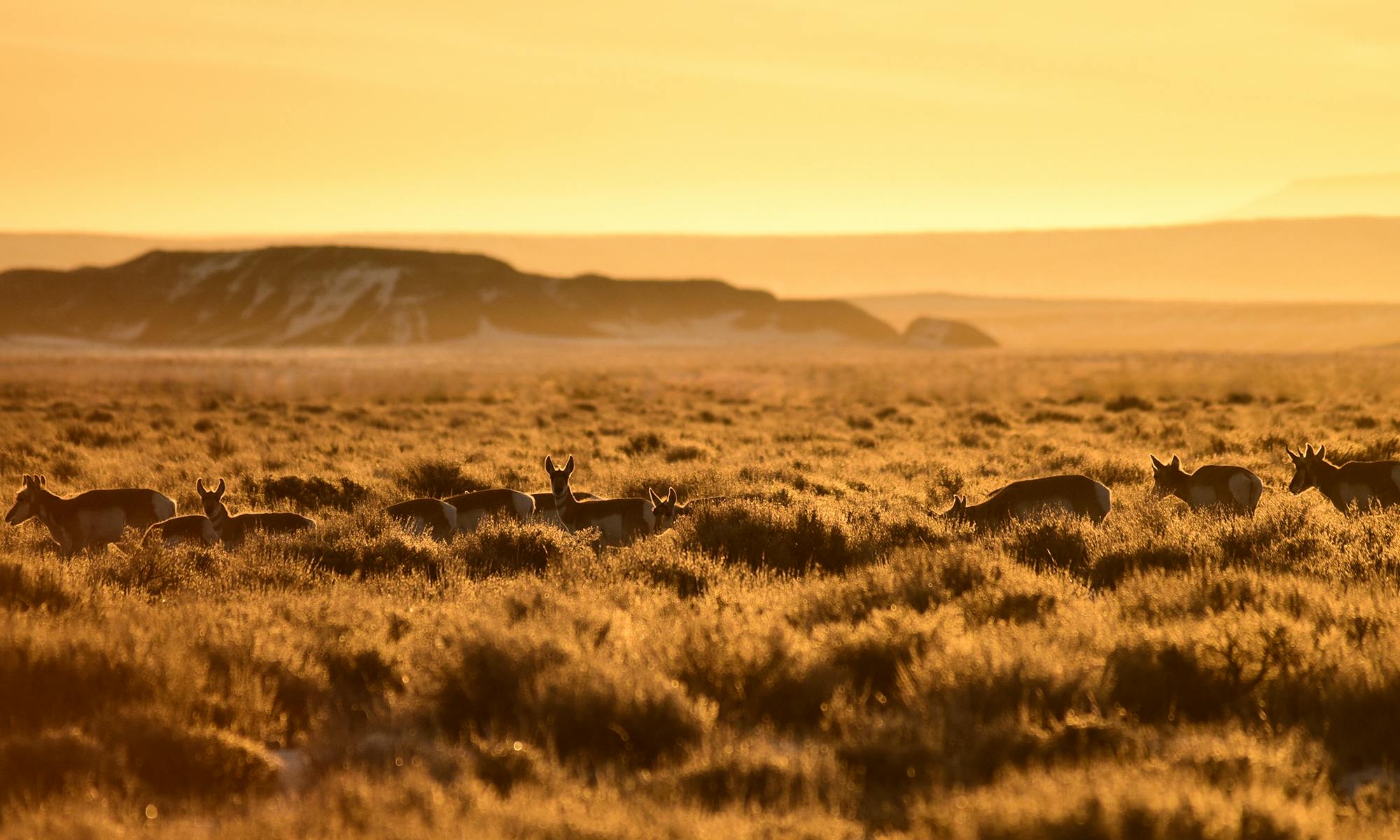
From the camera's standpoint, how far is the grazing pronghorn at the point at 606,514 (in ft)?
35.0

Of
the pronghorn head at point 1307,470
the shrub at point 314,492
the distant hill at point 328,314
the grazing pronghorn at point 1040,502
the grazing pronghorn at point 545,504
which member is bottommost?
the shrub at point 314,492

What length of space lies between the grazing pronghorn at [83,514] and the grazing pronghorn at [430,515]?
2092mm

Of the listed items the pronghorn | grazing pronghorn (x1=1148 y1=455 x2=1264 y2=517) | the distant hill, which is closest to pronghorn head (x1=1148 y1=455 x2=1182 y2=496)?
grazing pronghorn (x1=1148 y1=455 x2=1264 y2=517)

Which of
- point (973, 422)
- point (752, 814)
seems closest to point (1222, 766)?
point (752, 814)

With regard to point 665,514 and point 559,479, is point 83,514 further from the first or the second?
point 665,514

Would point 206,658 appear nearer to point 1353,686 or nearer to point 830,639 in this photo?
point 830,639

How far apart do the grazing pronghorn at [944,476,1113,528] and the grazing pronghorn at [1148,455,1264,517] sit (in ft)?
2.63

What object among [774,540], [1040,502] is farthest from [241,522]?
[1040,502]

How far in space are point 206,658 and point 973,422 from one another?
22.3 meters

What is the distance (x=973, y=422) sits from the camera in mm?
26875

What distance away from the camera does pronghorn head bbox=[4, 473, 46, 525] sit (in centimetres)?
1040

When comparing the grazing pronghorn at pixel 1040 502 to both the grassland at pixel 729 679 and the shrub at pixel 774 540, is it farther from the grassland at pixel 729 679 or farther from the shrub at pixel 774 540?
the shrub at pixel 774 540

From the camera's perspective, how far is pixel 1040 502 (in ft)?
35.4

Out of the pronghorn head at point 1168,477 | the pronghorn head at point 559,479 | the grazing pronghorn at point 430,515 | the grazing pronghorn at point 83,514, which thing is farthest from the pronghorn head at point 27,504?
the pronghorn head at point 1168,477
